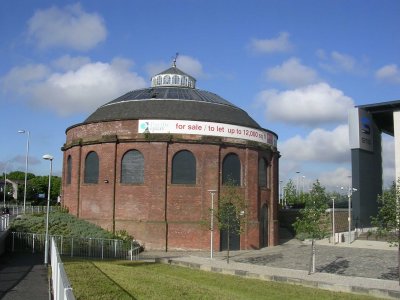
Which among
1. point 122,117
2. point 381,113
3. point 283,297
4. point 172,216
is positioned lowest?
point 283,297

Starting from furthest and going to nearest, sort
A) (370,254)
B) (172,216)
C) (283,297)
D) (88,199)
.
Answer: (88,199) → (172,216) → (370,254) → (283,297)

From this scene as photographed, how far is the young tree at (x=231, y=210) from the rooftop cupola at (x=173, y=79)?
1526 centimetres

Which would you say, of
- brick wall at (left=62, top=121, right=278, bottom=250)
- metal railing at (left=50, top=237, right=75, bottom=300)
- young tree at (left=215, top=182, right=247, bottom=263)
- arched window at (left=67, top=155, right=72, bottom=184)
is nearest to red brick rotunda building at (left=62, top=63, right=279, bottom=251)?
brick wall at (left=62, top=121, right=278, bottom=250)

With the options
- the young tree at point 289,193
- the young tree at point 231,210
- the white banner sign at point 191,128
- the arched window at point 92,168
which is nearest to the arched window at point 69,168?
the arched window at point 92,168

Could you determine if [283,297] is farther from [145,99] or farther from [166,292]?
[145,99]

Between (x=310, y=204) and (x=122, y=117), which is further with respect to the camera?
(x=122, y=117)

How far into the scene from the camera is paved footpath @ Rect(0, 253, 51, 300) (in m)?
14.9

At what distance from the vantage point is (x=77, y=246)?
2997cm

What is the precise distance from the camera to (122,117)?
3753 centimetres

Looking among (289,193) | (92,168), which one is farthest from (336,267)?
(289,193)

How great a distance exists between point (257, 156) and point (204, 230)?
7.89 m

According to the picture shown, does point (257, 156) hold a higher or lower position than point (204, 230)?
higher

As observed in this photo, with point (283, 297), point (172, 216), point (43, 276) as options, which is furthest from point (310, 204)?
point (43, 276)

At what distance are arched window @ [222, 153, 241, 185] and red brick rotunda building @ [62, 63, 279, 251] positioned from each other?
8 centimetres
